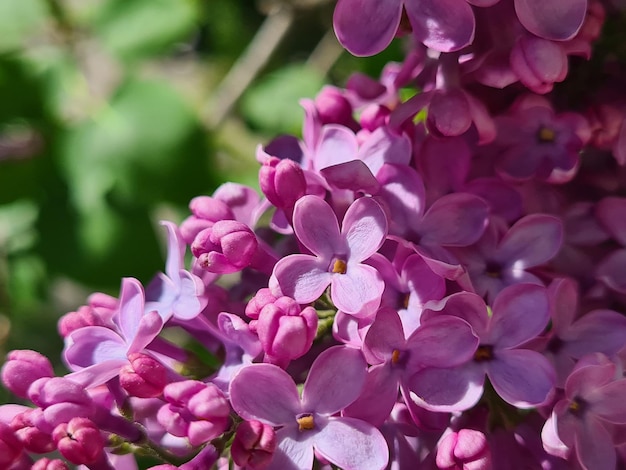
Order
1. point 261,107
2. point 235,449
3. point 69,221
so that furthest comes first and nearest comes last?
point 261,107, point 69,221, point 235,449

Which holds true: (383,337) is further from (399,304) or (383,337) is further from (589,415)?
(589,415)

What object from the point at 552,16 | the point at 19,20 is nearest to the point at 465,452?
the point at 552,16

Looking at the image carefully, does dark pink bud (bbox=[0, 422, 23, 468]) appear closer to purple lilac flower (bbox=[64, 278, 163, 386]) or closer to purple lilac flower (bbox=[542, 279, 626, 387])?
purple lilac flower (bbox=[64, 278, 163, 386])

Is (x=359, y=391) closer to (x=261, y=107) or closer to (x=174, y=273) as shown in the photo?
(x=174, y=273)

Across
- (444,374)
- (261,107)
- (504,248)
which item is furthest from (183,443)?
(261,107)

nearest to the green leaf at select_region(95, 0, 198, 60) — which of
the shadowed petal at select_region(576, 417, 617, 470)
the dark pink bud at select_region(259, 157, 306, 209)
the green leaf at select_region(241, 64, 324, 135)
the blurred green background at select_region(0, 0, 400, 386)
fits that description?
the blurred green background at select_region(0, 0, 400, 386)

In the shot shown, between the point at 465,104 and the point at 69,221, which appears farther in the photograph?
the point at 69,221
